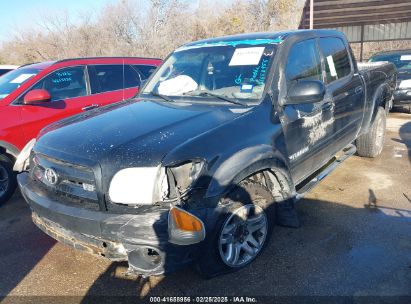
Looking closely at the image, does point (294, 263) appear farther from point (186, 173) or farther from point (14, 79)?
point (14, 79)

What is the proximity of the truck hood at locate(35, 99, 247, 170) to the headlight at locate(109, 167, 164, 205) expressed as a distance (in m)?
0.05

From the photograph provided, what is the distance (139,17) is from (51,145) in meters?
24.0

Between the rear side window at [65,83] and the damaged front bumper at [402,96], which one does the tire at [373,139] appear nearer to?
the damaged front bumper at [402,96]

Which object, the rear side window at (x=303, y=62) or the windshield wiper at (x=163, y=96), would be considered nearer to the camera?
the rear side window at (x=303, y=62)

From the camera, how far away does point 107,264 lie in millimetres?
3229

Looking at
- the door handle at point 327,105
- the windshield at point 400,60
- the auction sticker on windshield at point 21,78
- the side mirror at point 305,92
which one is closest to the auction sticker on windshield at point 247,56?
the side mirror at point 305,92

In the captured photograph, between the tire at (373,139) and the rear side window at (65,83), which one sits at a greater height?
the rear side window at (65,83)

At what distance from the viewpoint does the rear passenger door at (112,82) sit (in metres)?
5.48

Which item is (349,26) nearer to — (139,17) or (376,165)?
(376,165)

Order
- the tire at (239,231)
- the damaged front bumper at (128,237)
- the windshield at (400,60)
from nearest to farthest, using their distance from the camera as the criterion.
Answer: the damaged front bumper at (128,237) < the tire at (239,231) < the windshield at (400,60)

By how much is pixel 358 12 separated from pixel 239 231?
14085 mm

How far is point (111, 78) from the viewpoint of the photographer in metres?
5.75

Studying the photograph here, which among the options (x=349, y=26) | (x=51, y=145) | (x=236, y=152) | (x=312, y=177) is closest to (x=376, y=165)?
(x=312, y=177)

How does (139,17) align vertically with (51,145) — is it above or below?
above
